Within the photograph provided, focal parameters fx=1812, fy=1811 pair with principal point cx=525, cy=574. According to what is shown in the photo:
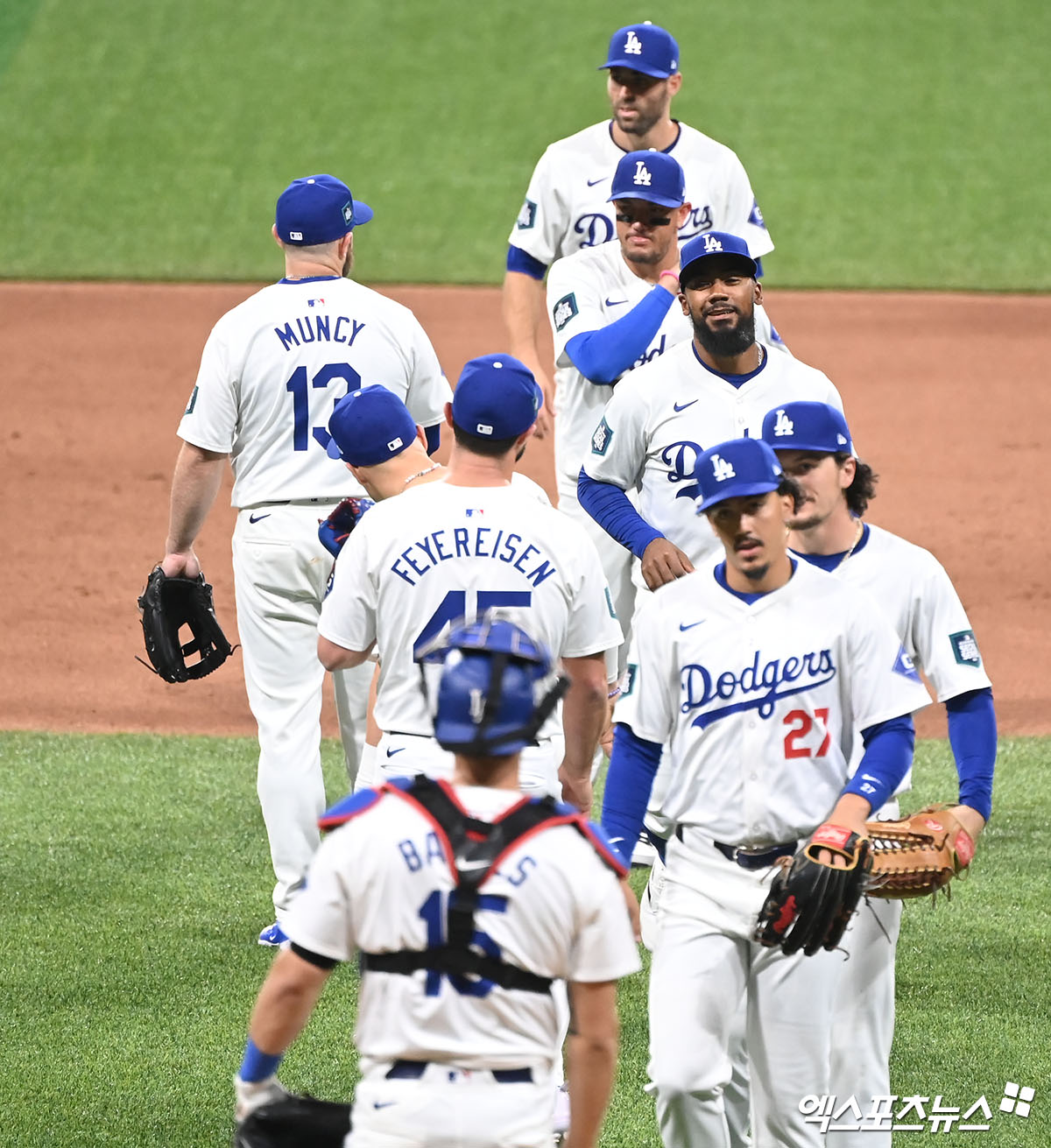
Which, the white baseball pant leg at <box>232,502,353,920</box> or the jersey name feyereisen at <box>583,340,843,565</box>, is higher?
the jersey name feyereisen at <box>583,340,843,565</box>

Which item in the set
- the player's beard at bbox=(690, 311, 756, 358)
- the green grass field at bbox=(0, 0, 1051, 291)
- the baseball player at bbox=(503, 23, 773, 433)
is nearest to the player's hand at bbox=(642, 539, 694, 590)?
the player's beard at bbox=(690, 311, 756, 358)

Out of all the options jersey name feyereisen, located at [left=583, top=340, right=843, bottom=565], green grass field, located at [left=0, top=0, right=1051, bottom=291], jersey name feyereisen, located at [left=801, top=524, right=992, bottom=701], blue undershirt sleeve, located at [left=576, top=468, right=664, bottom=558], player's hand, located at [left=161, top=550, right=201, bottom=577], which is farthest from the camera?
green grass field, located at [left=0, top=0, right=1051, bottom=291]

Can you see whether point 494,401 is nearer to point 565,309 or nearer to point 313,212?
point 313,212

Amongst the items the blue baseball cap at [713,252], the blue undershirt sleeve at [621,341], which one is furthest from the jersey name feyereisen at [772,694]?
the blue undershirt sleeve at [621,341]

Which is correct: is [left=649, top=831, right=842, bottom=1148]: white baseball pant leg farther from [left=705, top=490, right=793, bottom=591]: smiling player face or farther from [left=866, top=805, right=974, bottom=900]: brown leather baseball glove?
[left=705, top=490, right=793, bottom=591]: smiling player face

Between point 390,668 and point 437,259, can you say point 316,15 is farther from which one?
point 390,668

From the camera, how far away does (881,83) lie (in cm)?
2136

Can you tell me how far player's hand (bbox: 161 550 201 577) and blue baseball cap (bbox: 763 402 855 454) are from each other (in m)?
2.62

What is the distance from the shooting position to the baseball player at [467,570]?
14.1ft

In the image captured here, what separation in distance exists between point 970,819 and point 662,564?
1445mm

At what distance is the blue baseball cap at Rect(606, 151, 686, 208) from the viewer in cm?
583

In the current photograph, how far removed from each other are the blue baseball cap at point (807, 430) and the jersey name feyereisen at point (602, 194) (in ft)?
8.35

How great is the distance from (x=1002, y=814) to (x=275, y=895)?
317cm

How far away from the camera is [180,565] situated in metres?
6.28
